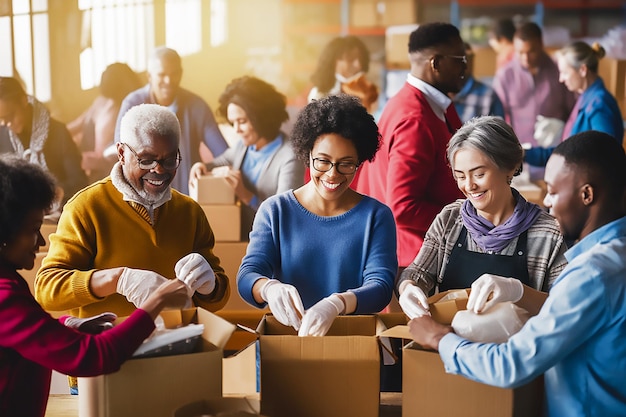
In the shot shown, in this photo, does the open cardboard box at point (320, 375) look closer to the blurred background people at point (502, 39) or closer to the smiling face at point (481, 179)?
the smiling face at point (481, 179)

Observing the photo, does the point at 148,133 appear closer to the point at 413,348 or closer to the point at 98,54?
the point at 413,348

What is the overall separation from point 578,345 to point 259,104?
270cm

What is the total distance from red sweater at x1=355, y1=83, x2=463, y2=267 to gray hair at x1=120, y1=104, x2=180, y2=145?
868 mm

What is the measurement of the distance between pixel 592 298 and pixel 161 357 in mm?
806

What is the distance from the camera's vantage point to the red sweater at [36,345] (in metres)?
1.43

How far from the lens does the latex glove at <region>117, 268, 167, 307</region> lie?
5.96 feet

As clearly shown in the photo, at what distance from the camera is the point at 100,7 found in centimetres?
450

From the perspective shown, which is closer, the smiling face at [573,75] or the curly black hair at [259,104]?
the curly black hair at [259,104]

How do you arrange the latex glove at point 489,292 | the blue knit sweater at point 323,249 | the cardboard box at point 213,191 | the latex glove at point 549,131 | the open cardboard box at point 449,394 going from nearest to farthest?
1. the open cardboard box at point 449,394
2. the latex glove at point 489,292
3. the blue knit sweater at point 323,249
4. the cardboard box at point 213,191
5. the latex glove at point 549,131

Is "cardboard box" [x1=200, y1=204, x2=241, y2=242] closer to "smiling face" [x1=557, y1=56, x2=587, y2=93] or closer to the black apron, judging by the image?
the black apron

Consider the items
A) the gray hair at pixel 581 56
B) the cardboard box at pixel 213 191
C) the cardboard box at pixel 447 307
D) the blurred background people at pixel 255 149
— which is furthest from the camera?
the gray hair at pixel 581 56

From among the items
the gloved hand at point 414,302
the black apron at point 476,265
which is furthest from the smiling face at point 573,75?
the gloved hand at point 414,302

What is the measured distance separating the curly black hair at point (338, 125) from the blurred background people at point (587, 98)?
2033 millimetres

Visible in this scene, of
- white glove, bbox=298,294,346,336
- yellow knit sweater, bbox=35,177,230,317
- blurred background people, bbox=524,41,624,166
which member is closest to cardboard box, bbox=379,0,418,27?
blurred background people, bbox=524,41,624,166
